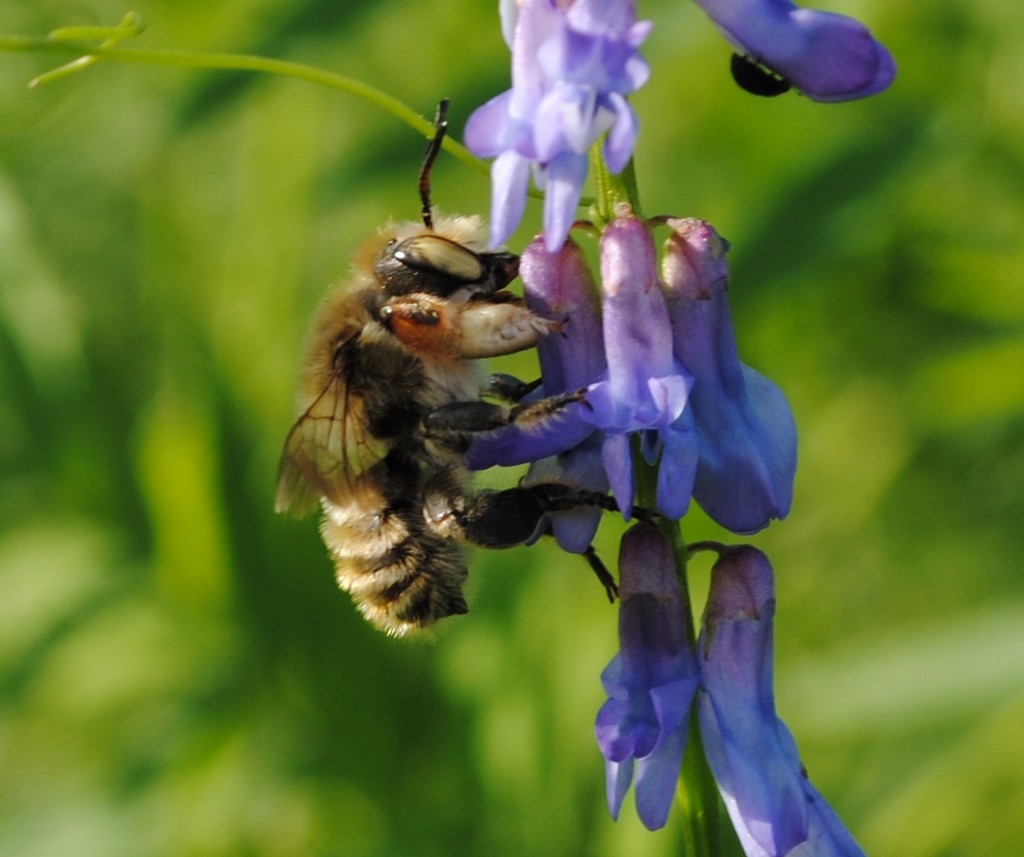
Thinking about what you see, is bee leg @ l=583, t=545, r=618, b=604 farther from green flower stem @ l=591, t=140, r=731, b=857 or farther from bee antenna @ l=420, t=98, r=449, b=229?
bee antenna @ l=420, t=98, r=449, b=229

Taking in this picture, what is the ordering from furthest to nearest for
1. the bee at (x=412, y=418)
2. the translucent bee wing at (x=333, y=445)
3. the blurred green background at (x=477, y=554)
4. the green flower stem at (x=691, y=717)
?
the blurred green background at (x=477, y=554) < the translucent bee wing at (x=333, y=445) < the bee at (x=412, y=418) < the green flower stem at (x=691, y=717)

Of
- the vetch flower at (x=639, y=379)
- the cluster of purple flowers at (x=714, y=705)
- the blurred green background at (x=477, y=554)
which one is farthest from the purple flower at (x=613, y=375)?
the blurred green background at (x=477, y=554)

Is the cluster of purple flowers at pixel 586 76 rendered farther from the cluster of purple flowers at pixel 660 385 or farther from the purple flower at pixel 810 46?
the cluster of purple flowers at pixel 660 385

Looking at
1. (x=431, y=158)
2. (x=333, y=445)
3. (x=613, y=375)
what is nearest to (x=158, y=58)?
(x=431, y=158)

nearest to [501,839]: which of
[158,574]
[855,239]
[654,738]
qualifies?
[158,574]

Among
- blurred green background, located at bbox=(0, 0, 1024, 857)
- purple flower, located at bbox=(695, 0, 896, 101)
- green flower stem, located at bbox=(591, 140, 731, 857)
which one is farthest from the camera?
blurred green background, located at bbox=(0, 0, 1024, 857)

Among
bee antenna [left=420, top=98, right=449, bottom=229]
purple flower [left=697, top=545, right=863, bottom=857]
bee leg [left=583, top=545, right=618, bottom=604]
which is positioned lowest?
purple flower [left=697, top=545, right=863, bottom=857]

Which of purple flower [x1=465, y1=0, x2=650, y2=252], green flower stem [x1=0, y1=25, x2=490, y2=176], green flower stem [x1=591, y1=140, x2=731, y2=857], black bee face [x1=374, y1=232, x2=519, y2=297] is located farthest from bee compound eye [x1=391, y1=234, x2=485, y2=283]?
purple flower [x1=465, y1=0, x2=650, y2=252]
